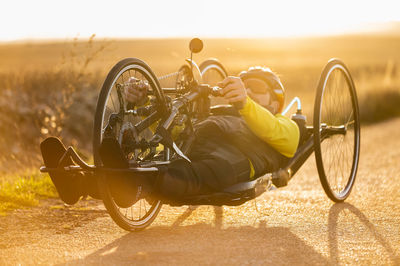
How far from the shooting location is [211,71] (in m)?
6.61

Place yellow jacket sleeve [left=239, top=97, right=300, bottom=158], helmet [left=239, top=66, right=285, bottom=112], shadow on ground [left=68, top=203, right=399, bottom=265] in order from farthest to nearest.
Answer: helmet [left=239, top=66, right=285, bottom=112] → yellow jacket sleeve [left=239, top=97, right=300, bottom=158] → shadow on ground [left=68, top=203, right=399, bottom=265]

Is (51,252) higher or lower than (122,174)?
lower

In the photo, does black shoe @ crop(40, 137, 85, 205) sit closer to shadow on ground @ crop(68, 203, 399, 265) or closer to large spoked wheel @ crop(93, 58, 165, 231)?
large spoked wheel @ crop(93, 58, 165, 231)

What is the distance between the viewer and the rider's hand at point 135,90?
4.27m

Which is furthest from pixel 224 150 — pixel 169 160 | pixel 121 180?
pixel 121 180

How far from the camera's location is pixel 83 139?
1252 cm

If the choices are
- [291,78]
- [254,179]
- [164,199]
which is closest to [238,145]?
[254,179]

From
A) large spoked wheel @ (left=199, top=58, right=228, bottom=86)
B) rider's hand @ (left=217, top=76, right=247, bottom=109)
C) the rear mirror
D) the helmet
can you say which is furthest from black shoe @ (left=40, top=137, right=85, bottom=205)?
large spoked wheel @ (left=199, top=58, right=228, bottom=86)

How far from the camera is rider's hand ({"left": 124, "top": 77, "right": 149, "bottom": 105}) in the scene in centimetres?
427

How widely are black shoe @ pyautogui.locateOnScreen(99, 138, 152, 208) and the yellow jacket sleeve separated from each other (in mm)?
1000

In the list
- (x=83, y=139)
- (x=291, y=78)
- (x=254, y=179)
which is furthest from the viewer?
(x=291, y=78)

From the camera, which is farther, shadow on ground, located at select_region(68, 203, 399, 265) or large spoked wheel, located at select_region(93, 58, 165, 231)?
shadow on ground, located at select_region(68, 203, 399, 265)

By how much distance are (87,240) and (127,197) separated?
774 millimetres

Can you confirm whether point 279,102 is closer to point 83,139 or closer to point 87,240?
point 87,240
